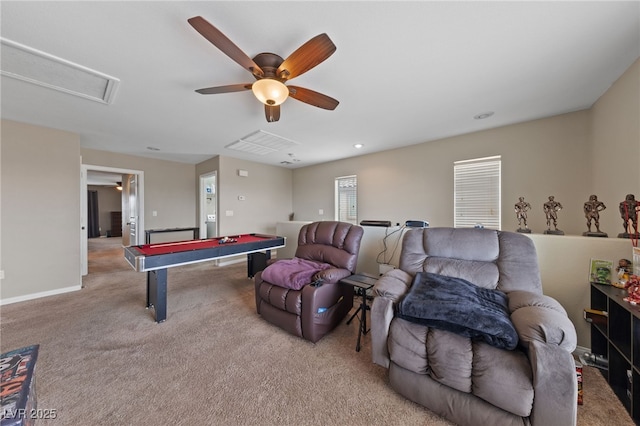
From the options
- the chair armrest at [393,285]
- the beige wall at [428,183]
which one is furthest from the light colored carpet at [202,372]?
the beige wall at [428,183]

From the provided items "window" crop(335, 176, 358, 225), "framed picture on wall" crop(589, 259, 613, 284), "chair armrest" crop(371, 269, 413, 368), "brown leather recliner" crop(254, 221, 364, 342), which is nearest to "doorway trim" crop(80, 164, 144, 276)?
"brown leather recliner" crop(254, 221, 364, 342)

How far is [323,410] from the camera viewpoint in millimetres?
1361

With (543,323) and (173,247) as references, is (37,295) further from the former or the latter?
(543,323)

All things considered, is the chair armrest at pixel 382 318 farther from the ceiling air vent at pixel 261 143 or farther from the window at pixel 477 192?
the ceiling air vent at pixel 261 143

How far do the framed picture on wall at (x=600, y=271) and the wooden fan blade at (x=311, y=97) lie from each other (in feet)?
8.14

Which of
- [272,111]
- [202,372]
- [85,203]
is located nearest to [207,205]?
[85,203]

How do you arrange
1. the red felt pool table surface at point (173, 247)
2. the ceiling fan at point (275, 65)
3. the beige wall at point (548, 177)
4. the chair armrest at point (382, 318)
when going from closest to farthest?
1. the ceiling fan at point (275, 65)
2. the chair armrest at point (382, 318)
3. the beige wall at point (548, 177)
4. the red felt pool table surface at point (173, 247)

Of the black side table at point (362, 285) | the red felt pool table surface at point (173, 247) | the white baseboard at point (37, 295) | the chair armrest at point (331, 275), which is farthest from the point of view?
the white baseboard at point (37, 295)

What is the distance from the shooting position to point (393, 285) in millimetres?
1648

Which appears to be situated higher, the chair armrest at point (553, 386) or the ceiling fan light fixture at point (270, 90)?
the ceiling fan light fixture at point (270, 90)

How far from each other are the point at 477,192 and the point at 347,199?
2453mm

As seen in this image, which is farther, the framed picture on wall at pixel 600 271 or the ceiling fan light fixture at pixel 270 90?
the framed picture on wall at pixel 600 271

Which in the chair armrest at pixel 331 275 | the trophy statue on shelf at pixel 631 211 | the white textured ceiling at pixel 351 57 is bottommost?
the chair armrest at pixel 331 275

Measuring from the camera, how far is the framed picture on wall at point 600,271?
1.72m
